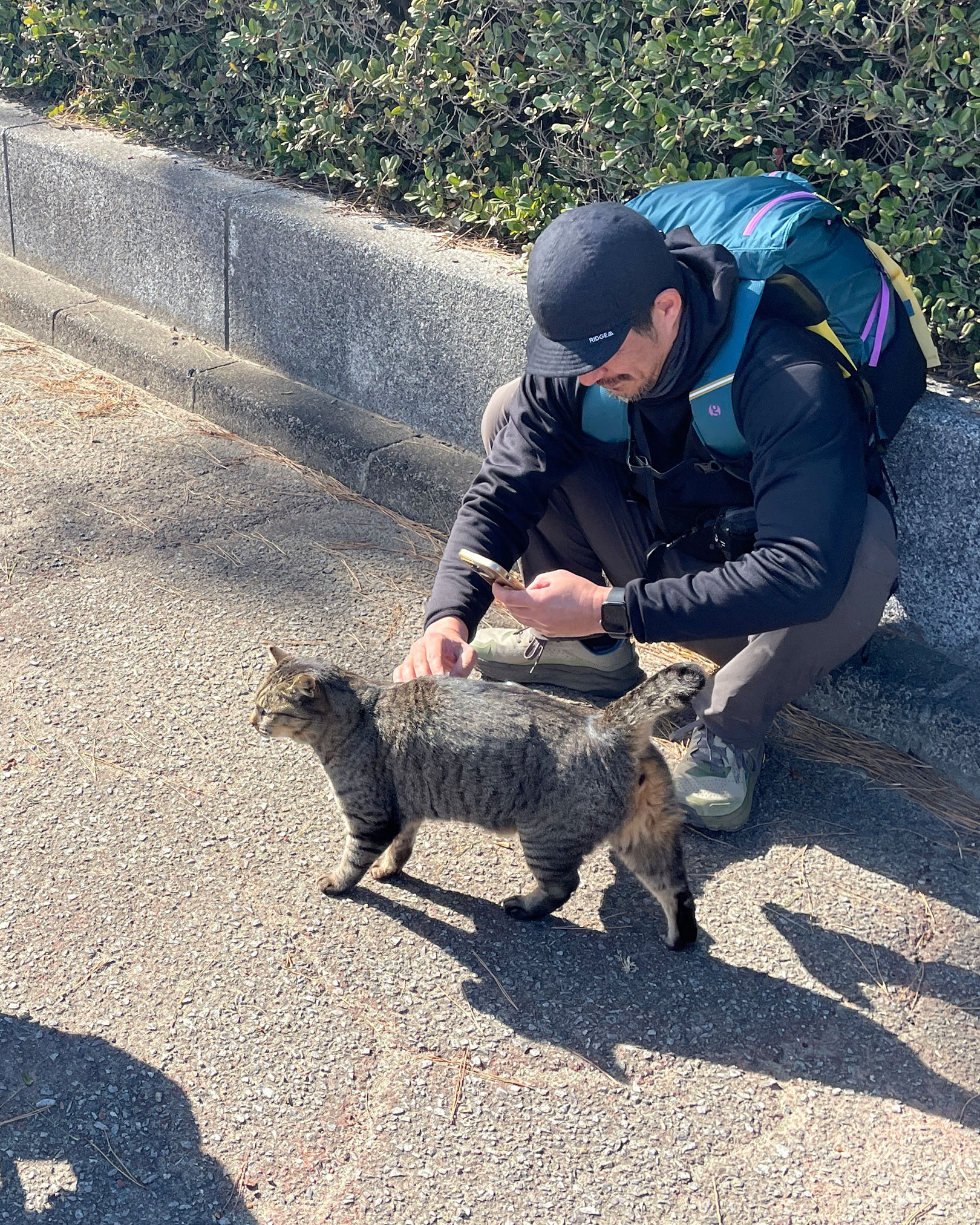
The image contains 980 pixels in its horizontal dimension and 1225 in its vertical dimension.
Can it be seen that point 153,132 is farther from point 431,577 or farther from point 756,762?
point 756,762

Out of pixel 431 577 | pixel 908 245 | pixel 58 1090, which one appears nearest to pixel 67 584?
pixel 431 577

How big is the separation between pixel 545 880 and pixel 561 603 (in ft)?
2.33

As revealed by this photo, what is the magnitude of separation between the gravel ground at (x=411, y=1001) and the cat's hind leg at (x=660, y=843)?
0.41ft

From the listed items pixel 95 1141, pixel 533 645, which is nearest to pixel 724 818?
pixel 533 645

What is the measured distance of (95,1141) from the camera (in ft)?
8.01

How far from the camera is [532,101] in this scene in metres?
4.60

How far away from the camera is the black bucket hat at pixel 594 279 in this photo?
2.88 meters

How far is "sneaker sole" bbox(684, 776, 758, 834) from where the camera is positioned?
3.33 metres

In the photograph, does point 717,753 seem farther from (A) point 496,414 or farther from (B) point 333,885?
(A) point 496,414

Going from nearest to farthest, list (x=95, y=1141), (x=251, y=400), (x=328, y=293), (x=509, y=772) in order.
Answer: (x=95, y=1141), (x=509, y=772), (x=328, y=293), (x=251, y=400)

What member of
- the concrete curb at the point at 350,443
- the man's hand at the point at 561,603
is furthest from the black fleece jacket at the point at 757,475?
the concrete curb at the point at 350,443

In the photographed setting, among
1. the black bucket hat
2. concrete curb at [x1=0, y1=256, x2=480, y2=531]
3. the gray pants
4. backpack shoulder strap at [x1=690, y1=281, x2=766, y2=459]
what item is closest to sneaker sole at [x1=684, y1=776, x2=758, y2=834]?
the gray pants

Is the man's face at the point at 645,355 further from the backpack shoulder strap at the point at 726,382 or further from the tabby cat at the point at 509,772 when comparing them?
the tabby cat at the point at 509,772

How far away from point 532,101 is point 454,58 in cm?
44
